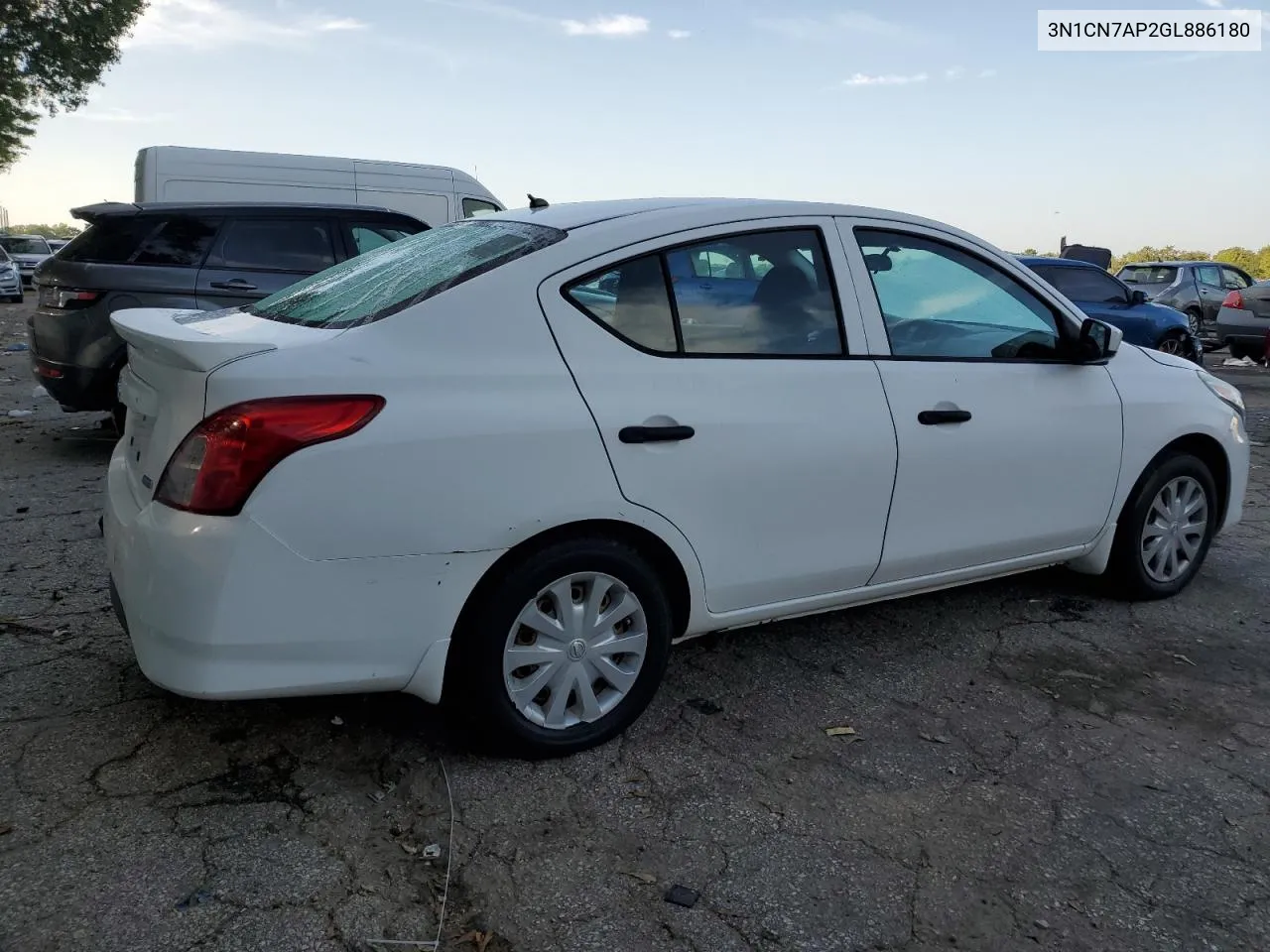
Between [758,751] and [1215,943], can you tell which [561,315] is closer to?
[758,751]

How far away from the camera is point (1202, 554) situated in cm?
455

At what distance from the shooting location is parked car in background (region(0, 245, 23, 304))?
23.1 metres

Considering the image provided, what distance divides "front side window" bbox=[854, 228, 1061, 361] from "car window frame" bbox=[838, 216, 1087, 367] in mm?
13

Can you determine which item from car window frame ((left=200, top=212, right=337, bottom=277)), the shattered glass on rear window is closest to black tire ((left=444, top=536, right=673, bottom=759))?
the shattered glass on rear window

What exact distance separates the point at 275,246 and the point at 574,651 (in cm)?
537

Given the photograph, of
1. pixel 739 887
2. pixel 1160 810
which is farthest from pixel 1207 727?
pixel 739 887

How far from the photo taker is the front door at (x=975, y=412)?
3.44 m

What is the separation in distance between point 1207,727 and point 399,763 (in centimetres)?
A: 253

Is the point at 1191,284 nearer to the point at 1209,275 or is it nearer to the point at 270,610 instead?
the point at 1209,275

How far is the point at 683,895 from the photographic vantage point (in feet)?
7.77

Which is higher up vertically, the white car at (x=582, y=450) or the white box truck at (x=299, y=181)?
the white box truck at (x=299, y=181)

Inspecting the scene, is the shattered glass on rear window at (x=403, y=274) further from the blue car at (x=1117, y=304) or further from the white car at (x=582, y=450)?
the blue car at (x=1117, y=304)

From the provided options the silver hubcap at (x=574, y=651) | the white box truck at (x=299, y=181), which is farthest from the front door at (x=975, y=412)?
the white box truck at (x=299, y=181)

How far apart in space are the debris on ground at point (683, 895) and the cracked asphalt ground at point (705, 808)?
0.02m
